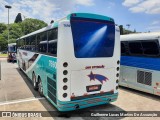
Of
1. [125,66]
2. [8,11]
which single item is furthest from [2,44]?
[125,66]

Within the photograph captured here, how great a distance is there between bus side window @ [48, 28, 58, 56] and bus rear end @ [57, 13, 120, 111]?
0.39m

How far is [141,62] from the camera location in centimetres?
818

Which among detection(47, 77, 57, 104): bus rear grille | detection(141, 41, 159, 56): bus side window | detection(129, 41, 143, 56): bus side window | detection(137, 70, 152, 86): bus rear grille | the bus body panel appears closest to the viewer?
the bus body panel

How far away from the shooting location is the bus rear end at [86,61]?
17.2 ft

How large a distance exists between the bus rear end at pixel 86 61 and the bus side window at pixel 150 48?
7.08 ft

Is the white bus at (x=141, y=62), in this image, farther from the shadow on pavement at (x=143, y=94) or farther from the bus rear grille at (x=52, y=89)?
the bus rear grille at (x=52, y=89)

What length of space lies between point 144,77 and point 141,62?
0.72 meters

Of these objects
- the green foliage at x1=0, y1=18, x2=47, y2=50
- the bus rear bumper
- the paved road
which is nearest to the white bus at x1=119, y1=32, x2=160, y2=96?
the paved road

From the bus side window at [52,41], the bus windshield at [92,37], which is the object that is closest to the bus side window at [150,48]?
the bus windshield at [92,37]

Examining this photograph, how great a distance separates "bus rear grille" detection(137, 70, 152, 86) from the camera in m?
7.88

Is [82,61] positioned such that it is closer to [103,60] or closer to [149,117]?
[103,60]

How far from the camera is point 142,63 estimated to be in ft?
26.7

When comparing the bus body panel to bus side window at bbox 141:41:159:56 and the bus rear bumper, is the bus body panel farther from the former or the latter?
bus side window at bbox 141:41:159:56

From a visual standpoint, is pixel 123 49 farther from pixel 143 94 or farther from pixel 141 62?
pixel 143 94
